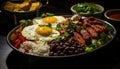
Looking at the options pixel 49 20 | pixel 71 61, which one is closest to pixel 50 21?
pixel 49 20

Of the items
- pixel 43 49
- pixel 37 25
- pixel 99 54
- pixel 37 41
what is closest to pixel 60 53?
pixel 43 49

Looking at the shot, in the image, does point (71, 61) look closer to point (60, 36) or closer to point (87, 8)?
point (60, 36)

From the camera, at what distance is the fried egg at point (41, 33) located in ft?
8.31

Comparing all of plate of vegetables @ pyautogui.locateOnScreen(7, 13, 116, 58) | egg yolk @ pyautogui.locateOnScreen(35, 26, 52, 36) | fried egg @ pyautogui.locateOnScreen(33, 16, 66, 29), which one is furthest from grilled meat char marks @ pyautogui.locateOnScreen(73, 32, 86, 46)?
fried egg @ pyautogui.locateOnScreen(33, 16, 66, 29)

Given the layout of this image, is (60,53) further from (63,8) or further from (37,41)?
(63,8)

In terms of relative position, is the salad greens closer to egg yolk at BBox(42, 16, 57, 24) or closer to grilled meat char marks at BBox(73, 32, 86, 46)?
egg yolk at BBox(42, 16, 57, 24)

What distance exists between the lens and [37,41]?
7.88ft

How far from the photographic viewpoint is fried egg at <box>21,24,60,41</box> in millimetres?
2532

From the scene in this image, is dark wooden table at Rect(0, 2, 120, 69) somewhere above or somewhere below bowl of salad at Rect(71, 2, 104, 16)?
below

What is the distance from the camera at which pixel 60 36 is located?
7.99 ft

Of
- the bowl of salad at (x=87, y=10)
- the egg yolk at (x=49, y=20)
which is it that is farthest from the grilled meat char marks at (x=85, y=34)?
the bowl of salad at (x=87, y=10)

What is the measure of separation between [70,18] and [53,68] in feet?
2.54

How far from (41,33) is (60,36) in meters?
0.23

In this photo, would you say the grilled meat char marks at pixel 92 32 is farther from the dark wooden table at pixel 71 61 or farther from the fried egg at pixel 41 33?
the fried egg at pixel 41 33
